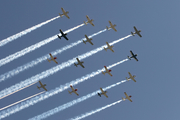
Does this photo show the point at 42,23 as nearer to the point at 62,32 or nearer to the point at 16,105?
the point at 62,32

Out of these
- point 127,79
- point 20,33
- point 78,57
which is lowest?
point 127,79

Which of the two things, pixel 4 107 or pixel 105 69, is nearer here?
pixel 4 107

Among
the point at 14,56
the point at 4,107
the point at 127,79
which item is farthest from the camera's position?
the point at 127,79

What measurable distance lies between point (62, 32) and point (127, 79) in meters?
22.4

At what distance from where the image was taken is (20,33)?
90.6m

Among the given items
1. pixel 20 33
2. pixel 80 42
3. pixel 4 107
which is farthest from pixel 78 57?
pixel 4 107

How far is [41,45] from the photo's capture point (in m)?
91.4

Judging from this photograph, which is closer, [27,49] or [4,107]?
[4,107]

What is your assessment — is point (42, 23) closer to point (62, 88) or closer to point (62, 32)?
point (62, 32)

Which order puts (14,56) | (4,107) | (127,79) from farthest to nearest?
(127,79) < (14,56) < (4,107)

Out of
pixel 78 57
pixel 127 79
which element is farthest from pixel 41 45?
pixel 127 79

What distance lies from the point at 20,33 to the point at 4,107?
775 inches

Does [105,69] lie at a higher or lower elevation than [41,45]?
lower

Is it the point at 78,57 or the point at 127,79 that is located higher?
the point at 78,57
